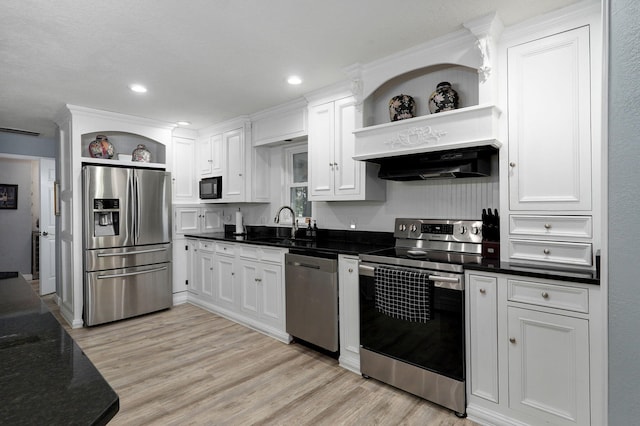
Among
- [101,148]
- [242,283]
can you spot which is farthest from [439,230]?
[101,148]

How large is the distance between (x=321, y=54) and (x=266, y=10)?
674 mm

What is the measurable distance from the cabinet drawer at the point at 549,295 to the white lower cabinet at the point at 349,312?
111cm

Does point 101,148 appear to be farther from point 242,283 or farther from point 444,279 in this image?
point 444,279

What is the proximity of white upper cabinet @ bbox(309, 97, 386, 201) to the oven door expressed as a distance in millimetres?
846

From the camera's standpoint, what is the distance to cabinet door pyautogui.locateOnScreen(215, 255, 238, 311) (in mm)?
3908

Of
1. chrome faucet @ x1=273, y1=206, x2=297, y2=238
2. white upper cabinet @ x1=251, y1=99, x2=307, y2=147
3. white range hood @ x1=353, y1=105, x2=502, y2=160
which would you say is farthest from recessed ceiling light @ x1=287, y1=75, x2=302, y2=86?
chrome faucet @ x1=273, y1=206, x2=297, y2=238

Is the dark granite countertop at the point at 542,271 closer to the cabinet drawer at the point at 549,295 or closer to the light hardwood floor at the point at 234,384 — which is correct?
the cabinet drawer at the point at 549,295

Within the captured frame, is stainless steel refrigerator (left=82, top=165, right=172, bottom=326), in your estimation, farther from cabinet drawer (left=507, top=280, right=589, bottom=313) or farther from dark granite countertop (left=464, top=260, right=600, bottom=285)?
cabinet drawer (left=507, top=280, right=589, bottom=313)

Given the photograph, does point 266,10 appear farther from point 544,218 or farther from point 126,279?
point 126,279

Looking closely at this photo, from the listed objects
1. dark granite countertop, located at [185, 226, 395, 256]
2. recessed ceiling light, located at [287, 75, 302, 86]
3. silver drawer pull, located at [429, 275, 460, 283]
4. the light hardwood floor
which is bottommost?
the light hardwood floor

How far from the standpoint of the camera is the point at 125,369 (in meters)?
2.78

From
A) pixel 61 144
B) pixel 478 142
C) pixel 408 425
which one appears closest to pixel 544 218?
pixel 478 142

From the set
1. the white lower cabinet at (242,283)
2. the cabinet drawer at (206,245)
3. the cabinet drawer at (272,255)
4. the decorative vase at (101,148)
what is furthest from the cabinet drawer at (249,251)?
the decorative vase at (101,148)

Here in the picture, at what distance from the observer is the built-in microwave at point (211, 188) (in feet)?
15.0
